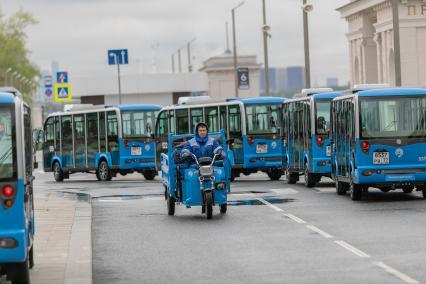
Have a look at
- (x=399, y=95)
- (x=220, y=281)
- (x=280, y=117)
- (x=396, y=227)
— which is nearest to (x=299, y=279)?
(x=220, y=281)

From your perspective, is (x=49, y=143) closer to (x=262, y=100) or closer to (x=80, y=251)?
(x=262, y=100)

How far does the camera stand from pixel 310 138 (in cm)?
3472

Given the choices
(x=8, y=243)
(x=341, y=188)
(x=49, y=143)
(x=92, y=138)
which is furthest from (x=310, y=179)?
(x=8, y=243)

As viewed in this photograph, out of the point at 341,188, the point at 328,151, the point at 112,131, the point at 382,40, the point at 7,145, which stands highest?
the point at 382,40

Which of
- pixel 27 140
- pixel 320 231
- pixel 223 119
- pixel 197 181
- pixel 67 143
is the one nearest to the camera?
pixel 27 140

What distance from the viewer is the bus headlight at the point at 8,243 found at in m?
12.5

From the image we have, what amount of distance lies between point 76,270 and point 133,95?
110 meters

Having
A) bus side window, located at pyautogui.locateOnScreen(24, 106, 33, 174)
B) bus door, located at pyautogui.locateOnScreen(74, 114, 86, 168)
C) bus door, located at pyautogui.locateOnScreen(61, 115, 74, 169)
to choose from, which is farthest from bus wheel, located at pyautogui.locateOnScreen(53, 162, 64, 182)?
bus side window, located at pyautogui.locateOnScreen(24, 106, 33, 174)

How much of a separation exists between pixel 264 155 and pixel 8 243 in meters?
27.6

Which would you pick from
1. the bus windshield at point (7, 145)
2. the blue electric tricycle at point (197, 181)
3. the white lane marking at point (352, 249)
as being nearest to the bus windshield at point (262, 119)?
the blue electric tricycle at point (197, 181)

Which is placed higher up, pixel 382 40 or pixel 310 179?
pixel 382 40

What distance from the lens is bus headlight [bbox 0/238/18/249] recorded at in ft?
41.0

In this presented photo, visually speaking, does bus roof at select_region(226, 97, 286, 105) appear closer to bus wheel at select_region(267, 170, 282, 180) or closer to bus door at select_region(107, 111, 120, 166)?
bus wheel at select_region(267, 170, 282, 180)

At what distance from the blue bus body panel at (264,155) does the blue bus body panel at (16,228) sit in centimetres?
2701
